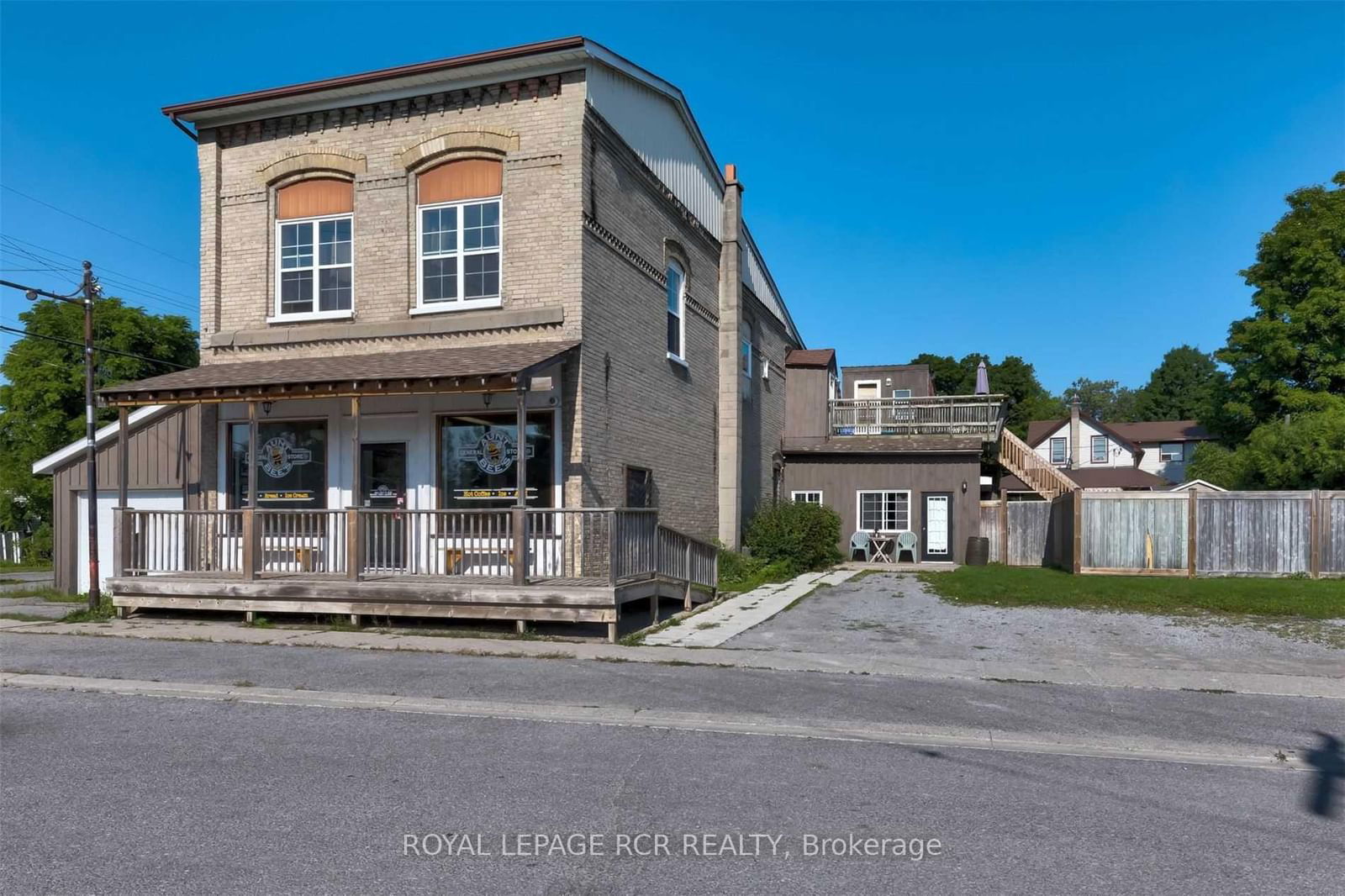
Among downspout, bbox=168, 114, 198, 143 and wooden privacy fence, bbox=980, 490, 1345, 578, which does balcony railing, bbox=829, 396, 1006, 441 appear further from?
downspout, bbox=168, 114, 198, 143

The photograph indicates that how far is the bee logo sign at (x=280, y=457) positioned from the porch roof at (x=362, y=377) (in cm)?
128

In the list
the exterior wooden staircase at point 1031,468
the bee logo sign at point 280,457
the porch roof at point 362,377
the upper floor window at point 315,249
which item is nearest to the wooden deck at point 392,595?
the bee logo sign at point 280,457

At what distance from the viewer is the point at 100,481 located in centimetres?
1664

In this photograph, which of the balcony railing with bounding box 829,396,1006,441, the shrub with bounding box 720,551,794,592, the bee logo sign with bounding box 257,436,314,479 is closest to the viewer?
the bee logo sign with bounding box 257,436,314,479

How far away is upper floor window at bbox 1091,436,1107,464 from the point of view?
2458 inches

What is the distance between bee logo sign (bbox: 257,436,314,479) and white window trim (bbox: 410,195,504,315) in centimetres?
298

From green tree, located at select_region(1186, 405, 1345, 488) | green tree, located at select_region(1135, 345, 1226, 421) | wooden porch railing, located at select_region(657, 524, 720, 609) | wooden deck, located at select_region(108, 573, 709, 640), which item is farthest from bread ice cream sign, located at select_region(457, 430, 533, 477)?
green tree, located at select_region(1135, 345, 1226, 421)

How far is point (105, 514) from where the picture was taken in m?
16.9

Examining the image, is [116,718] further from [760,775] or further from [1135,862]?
[1135,862]

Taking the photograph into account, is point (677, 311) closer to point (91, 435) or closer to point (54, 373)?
point (91, 435)

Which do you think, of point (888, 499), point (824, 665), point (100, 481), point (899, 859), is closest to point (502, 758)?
A: point (899, 859)

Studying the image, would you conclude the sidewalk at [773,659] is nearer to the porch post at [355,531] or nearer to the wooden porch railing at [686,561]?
the porch post at [355,531]

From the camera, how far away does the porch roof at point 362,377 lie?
12.3 meters

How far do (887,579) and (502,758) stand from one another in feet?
51.1
